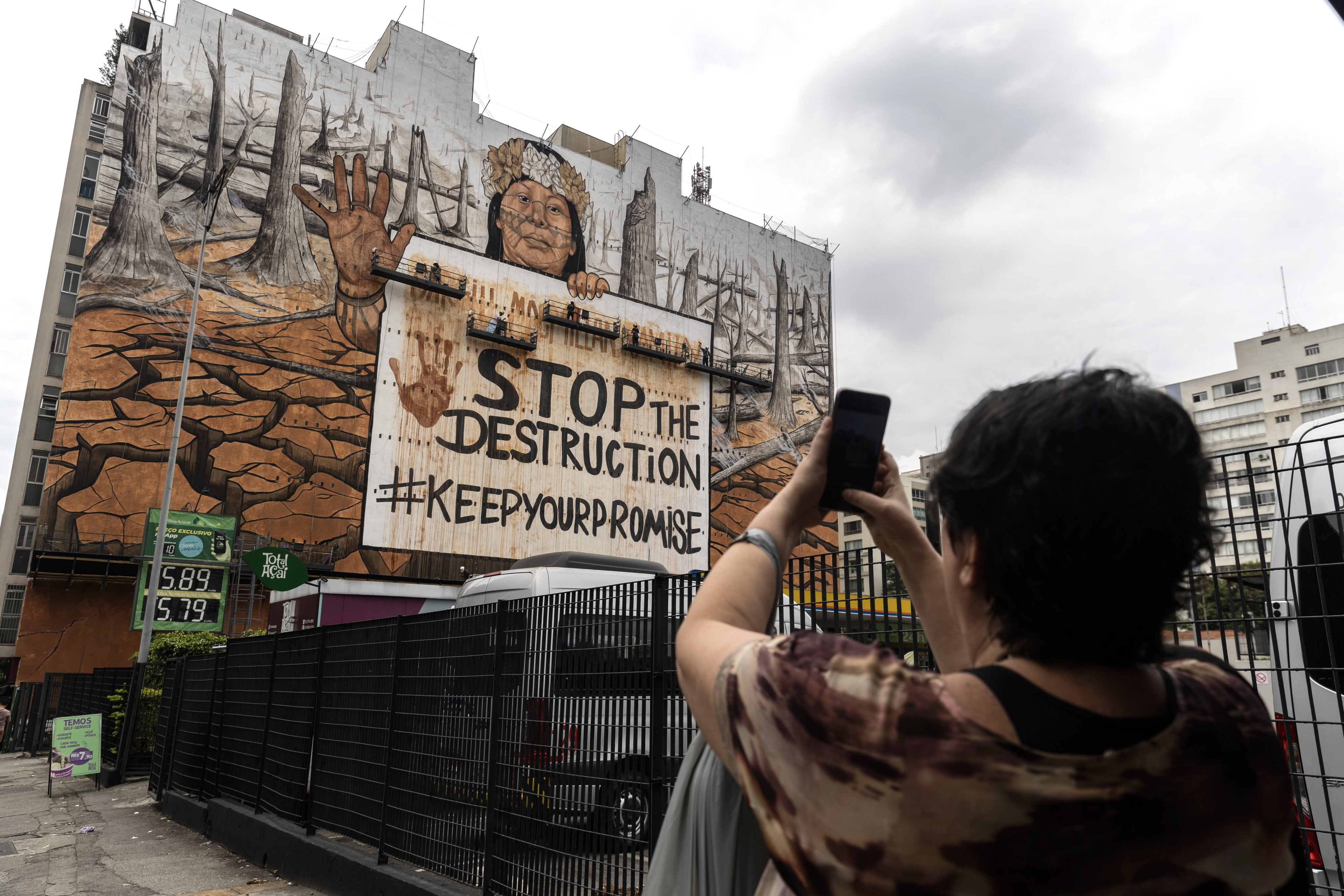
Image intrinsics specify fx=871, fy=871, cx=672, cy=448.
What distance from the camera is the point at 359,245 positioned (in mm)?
29906

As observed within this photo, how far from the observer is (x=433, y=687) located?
5.73m

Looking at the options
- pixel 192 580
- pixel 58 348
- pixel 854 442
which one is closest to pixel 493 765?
pixel 854 442

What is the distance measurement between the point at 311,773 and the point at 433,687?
99.2 inches

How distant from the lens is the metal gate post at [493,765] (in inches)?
194

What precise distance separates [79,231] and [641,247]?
95.9 feet

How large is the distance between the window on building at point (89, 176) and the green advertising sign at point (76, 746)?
40.4 metres

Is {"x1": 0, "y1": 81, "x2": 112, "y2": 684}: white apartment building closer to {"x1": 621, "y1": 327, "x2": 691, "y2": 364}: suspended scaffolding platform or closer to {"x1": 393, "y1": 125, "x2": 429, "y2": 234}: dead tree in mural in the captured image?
{"x1": 393, "y1": 125, "x2": 429, "y2": 234}: dead tree in mural

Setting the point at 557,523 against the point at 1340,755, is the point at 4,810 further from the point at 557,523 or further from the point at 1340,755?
the point at 557,523

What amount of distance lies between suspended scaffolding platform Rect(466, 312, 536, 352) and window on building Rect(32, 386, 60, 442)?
67.8 feet

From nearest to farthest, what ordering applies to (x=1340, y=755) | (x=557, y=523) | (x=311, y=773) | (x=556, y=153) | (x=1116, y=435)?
(x=1116, y=435) → (x=1340, y=755) → (x=311, y=773) → (x=557, y=523) → (x=556, y=153)

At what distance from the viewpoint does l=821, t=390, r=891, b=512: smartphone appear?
1325 millimetres

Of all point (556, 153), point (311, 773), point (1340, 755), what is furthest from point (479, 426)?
point (1340, 755)

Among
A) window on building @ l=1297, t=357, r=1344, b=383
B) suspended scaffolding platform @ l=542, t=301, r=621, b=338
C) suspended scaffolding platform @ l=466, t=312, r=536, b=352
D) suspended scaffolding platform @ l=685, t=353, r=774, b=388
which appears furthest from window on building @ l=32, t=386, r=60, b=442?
window on building @ l=1297, t=357, r=1344, b=383

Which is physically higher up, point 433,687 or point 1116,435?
point 1116,435
